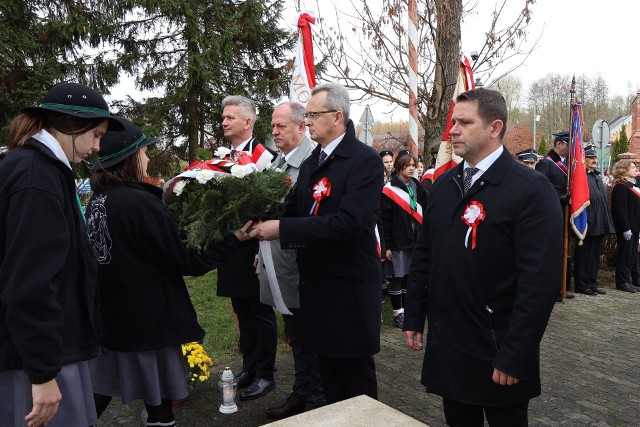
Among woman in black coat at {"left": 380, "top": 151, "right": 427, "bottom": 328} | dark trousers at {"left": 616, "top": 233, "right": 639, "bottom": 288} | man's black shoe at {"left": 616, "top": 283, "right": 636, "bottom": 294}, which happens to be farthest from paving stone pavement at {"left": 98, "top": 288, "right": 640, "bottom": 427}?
dark trousers at {"left": 616, "top": 233, "right": 639, "bottom": 288}

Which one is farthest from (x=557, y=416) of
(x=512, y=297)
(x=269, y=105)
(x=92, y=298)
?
(x=269, y=105)

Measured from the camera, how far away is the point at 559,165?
912 cm

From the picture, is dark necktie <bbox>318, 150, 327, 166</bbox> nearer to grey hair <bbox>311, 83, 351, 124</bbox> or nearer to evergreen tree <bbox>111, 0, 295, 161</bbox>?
grey hair <bbox>311, 83, 351, 124</bbox>

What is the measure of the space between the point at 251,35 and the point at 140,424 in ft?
50.7

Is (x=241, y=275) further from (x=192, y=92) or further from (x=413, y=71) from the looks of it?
(x=192, y=92)

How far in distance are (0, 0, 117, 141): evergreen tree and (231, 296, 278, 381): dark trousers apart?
1249 cm

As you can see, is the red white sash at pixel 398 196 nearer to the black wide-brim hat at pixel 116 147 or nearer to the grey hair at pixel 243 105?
the grey hair at pixel 243 105

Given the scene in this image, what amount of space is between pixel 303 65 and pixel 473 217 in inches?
168

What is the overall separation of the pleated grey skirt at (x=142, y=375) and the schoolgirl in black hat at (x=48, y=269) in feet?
2.00

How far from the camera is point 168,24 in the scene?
17.5 metres

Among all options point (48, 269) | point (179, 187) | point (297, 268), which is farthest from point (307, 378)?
point (48, 269)

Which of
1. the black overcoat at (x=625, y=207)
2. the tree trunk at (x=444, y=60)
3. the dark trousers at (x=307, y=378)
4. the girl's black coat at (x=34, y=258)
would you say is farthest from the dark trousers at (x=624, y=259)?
the girl's black coat at (x=34, y=258)

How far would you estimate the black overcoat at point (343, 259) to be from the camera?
10.4ft

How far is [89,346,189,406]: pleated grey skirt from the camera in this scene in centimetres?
305
